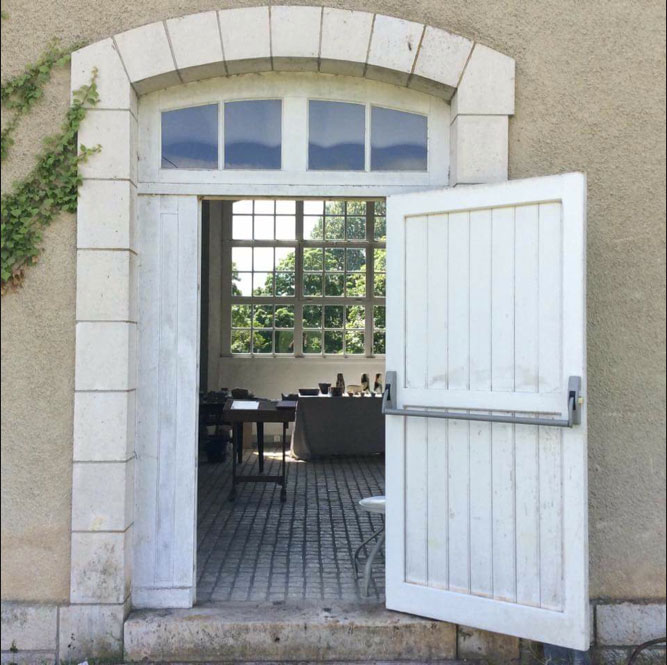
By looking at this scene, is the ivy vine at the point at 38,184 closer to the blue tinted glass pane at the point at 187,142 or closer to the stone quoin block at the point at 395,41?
the blue tinted glass pane at the point at 187,142

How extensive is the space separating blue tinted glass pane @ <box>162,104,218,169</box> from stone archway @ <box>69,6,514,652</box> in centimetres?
25

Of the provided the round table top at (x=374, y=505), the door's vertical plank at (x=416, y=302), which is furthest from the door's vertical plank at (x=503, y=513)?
the round table top at (x=374, y=505)

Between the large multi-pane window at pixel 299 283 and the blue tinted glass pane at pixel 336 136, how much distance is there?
747 centimetres

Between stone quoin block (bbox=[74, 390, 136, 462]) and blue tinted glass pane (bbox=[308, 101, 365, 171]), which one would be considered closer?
stone quoin block (bbox=[74, 390, 136, 462])

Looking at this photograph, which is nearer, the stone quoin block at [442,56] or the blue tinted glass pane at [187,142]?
the stone quoin block at [442,56]

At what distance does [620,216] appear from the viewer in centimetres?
359

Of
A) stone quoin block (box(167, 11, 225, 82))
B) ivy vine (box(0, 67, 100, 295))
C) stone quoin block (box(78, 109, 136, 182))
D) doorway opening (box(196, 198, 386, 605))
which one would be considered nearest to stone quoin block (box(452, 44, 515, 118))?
stone quoin block (box(167, 11, 225, 82))

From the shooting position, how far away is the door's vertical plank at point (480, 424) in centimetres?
340

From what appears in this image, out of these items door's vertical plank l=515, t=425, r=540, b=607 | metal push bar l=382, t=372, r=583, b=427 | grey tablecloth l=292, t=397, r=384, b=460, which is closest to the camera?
metal push bar l=382, t=372, r=583, b=427

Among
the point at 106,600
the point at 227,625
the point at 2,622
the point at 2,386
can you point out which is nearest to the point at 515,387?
the point at 227,625

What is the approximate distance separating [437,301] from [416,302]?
106mm

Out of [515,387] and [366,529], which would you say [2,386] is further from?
[366,529]

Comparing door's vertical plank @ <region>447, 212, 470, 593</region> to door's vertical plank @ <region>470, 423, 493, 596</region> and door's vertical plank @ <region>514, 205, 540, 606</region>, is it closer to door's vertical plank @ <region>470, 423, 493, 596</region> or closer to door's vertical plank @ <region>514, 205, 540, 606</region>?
door's vertical plank @ <region>470, 423, 493, 596</region>

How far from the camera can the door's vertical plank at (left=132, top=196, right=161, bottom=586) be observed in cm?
381
